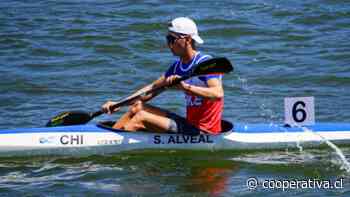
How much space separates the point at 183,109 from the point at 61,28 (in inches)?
212

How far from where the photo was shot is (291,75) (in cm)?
1348

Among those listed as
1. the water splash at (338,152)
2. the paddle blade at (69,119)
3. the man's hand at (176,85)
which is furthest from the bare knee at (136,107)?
the water splash at (338,152)

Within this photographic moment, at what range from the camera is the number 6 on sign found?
9344mm

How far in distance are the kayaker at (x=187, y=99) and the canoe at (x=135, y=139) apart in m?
0.11

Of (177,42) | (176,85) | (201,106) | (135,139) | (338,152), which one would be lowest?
(338,152)

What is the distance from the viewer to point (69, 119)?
993cm

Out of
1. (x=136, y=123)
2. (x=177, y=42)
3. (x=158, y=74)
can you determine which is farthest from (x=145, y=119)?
(x=158, y=74)

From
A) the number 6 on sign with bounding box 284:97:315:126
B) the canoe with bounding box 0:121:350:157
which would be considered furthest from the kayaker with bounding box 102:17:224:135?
the number 6 on sign with bounding box 284:97:315:126

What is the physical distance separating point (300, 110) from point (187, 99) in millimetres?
1189

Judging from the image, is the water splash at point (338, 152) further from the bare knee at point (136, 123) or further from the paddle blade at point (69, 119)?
the paddle blade at point (69, 119)

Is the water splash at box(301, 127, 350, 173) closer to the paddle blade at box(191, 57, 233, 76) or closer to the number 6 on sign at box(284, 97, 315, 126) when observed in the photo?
the number 6 on sign at box(284, 97, 315, 126)

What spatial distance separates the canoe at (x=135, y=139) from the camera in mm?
9586

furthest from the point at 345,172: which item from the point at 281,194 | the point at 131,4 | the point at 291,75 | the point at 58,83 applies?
the point at 131,4

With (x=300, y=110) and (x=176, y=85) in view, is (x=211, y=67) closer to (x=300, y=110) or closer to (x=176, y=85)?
(x=176, y=85)
